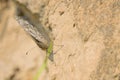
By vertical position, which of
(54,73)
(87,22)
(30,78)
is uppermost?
(87,22)

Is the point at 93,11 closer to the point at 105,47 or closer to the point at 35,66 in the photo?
the point at 105,47

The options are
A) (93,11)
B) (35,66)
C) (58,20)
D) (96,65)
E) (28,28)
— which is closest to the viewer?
(96,65)

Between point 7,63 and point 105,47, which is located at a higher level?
point 105,47

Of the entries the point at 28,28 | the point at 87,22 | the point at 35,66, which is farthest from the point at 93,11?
the point at 35,66

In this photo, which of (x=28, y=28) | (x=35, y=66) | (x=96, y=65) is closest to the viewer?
(x=96, y=65)

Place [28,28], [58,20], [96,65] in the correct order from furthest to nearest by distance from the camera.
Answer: [28,28] → [58,20] → [96,65]

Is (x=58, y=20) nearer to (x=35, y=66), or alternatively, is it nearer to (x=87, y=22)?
(x=87, y=22)

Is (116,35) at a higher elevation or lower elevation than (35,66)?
higher

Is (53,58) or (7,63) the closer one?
(53,58)

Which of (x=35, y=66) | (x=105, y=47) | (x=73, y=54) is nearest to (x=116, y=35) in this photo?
(x=105, y=47)
